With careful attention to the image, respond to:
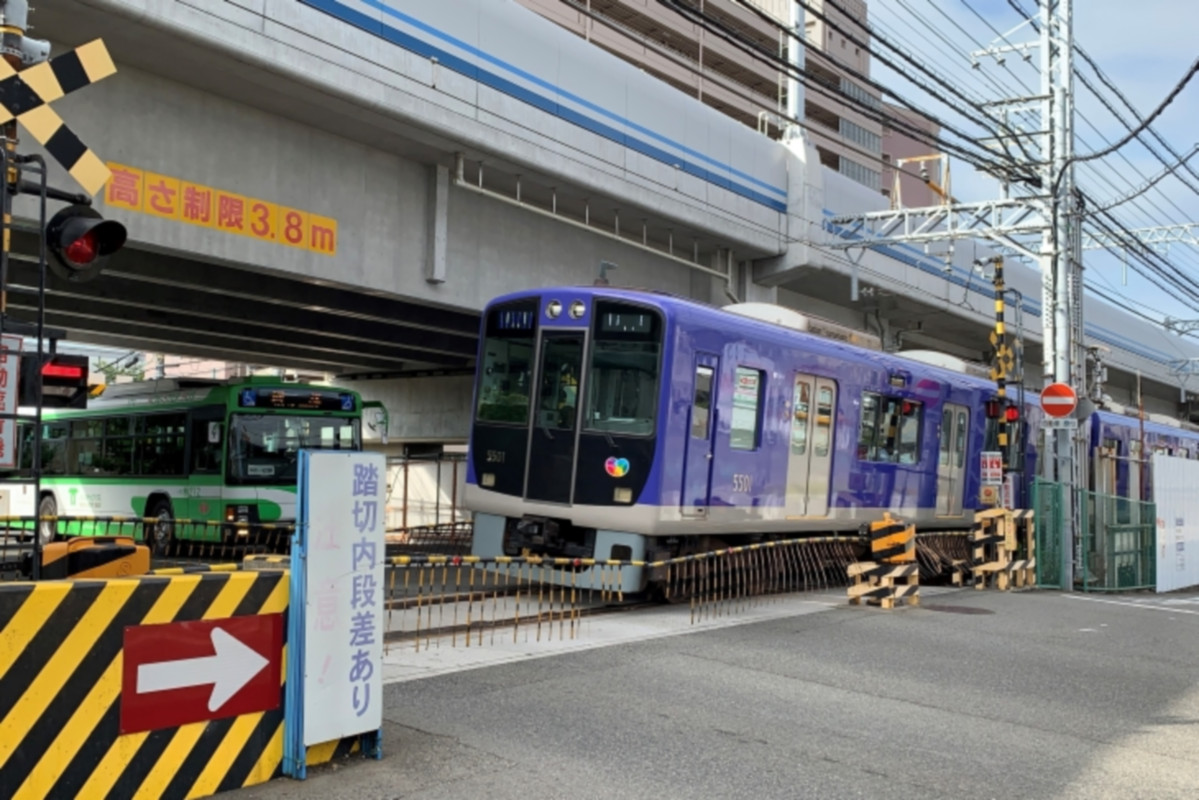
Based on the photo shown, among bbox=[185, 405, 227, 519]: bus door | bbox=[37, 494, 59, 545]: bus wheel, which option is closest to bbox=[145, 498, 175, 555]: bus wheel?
bbox=[185, 405, 227, 519]: bus door

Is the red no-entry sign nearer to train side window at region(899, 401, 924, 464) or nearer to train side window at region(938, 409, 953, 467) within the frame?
train side window at region(938, 409, 953, 467)

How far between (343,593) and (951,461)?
46.9 feet

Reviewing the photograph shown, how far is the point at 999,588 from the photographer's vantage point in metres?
16.1

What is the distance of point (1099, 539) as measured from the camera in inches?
706

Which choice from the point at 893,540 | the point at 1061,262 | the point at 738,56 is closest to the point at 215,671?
the point at 893,540

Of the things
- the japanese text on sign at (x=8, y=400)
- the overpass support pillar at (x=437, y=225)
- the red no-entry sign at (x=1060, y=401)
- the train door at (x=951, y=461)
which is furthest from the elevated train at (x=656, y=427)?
the japanese text on sign at (x=8, y=400)

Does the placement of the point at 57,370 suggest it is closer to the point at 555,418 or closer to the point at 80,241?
the point at 80,241

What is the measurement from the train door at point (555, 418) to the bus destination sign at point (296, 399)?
718 centimetres

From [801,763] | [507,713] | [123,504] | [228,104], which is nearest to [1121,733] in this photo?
[801,763]

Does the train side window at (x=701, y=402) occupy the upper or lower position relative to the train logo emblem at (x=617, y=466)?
upper

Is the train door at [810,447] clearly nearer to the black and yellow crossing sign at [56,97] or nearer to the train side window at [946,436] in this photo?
the train side window at [946,436]

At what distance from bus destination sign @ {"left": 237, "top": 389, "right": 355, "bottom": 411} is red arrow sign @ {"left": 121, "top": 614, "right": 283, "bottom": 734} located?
13208mm

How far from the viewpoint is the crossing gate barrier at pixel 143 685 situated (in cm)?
464

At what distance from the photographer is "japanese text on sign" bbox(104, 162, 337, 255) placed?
12.7m
